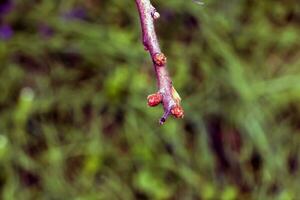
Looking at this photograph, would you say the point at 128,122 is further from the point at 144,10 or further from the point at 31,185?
the point at 144,10

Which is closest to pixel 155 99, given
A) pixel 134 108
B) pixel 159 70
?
pixel 159 70

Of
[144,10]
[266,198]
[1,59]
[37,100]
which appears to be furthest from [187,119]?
[144,10]

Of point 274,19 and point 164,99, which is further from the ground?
point 164,99

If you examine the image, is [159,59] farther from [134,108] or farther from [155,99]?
[134,108]

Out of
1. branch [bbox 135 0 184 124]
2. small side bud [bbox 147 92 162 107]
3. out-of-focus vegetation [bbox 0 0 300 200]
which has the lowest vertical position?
out-of-focus vegetation [bbox 0 0 300 200]

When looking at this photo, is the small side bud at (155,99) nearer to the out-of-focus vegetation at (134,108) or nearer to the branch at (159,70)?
the branch at (159,70)

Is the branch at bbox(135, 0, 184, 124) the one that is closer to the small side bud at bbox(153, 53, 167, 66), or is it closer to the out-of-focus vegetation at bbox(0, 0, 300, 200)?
the small side bud at bbox(153, 53, 167, 66)

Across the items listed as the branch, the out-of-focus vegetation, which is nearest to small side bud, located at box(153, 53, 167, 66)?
the branch

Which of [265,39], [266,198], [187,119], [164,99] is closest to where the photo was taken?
[164,99]
